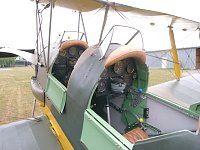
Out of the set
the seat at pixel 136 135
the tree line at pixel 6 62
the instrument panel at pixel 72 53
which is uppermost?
the instrument panel at pixel 72 53

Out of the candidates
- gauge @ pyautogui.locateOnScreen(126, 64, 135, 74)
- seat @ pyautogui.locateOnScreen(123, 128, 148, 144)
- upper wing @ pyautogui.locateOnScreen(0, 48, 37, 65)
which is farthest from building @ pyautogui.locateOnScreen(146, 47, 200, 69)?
upper wing @ pyautogui.locateOnScreen(0, 48, 37, 65)

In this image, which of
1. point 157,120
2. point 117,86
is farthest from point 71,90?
point 157,120

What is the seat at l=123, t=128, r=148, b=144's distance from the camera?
111 inches

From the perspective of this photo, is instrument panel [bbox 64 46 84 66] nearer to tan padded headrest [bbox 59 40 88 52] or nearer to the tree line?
tan padded headrest [bbox 59 40 88 52]

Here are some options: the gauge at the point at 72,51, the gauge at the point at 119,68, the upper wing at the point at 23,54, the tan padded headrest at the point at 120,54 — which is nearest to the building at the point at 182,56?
the gauge at the point at 119,68

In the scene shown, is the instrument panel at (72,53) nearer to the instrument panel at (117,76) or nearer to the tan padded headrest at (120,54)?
the instrument panel at (117,76)

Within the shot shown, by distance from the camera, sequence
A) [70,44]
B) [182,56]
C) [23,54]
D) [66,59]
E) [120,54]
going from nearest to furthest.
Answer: [120,54] → [70,44] → [66,59] → [23,54] → [182,56]

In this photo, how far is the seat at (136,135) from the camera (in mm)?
2816

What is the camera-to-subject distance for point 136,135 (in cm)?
287

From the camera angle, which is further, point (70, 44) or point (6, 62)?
point (6, 62)

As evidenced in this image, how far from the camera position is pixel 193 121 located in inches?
120

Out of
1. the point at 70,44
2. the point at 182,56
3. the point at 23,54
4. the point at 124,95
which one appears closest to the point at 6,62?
the point at 182,56

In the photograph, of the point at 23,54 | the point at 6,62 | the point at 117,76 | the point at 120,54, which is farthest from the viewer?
the point at 6,62

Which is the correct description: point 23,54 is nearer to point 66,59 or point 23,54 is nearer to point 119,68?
point 66,59
